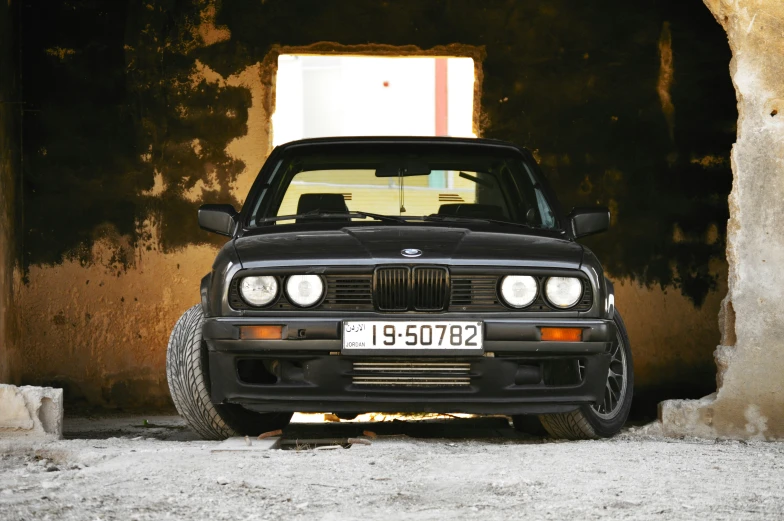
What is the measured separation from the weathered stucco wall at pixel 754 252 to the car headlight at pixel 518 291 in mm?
1732

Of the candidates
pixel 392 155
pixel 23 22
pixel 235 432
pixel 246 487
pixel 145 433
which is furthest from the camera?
pixel 23 22

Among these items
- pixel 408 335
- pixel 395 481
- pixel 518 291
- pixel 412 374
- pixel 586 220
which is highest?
pixel 586 220

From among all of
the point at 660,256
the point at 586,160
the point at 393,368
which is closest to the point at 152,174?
the point at 586,160

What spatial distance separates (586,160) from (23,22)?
14.5 ft

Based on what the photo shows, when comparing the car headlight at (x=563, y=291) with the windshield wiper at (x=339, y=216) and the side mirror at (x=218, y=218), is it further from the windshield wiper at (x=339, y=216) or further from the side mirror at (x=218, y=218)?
the side mirror at (x=218, y=218)

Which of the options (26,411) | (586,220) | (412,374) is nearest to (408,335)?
(412,374)

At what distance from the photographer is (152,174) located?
355 inches

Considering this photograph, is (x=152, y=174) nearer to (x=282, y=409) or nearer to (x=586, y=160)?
(x=586, y=160)

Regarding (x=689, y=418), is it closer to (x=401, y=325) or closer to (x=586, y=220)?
(x=586, y=220)

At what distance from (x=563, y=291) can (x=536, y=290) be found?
0.12 meters

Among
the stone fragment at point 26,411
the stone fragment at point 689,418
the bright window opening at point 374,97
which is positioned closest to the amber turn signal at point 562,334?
the stone fragment at point 689,418

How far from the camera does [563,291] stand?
512 cm

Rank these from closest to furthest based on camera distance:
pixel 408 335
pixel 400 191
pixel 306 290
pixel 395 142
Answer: pixel 408 335, pixel 306 290, pixel 400 191, pixel 395 142

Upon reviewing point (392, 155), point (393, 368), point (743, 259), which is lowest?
point (393, 368)
